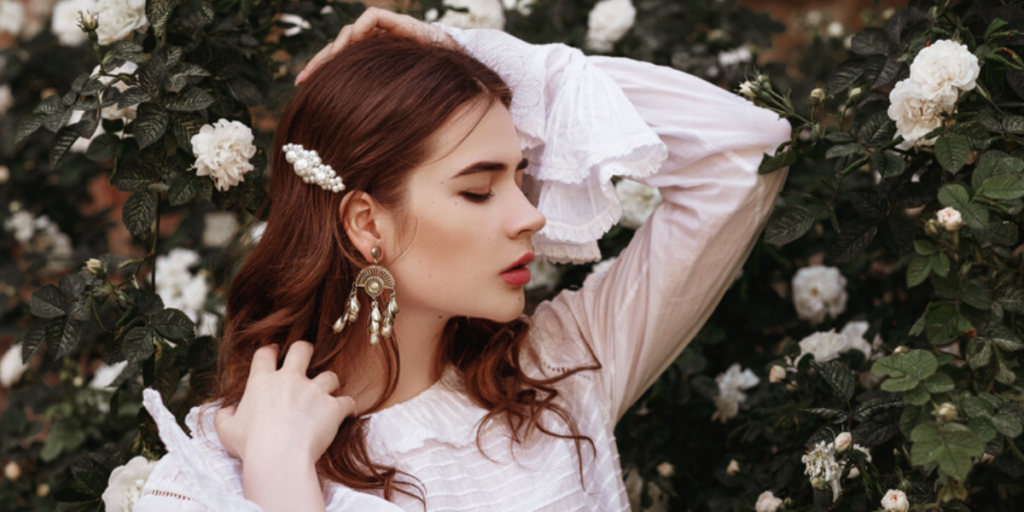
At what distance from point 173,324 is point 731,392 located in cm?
128

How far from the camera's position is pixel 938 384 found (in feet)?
3.74

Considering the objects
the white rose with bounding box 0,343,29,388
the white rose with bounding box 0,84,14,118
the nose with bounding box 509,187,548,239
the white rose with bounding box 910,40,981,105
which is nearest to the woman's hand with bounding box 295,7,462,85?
the nose with bounding box 509,187,548,239

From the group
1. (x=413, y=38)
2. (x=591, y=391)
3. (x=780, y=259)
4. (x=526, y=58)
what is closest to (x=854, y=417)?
(x=591, y=391)

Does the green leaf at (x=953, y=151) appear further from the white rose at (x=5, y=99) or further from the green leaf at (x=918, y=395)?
the white rose at (x=5, y=99)

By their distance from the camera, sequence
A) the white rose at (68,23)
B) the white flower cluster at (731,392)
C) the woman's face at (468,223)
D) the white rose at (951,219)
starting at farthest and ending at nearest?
the white rose at (68,23)
the white flower cluster at (731,392)
the woman's face at (468,223)
the white rose at (951,219)

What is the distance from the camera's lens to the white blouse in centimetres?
153

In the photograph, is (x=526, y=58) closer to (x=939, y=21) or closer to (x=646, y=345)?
(x=646, y=345)

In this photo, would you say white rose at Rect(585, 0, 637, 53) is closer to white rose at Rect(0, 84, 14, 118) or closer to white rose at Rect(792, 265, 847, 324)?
white rose at Rect(792, 265, 847, 324)

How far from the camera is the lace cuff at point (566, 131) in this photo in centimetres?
156

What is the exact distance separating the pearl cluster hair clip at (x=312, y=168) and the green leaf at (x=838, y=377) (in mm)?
945

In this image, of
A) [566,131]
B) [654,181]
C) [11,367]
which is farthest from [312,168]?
[11,367]

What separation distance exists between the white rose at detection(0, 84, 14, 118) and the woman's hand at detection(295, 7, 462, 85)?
203 centimetres

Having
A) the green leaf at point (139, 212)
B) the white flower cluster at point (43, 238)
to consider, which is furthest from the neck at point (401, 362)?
the white flower cluster at point (43, 238)

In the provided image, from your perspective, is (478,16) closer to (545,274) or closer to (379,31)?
(379,31)
